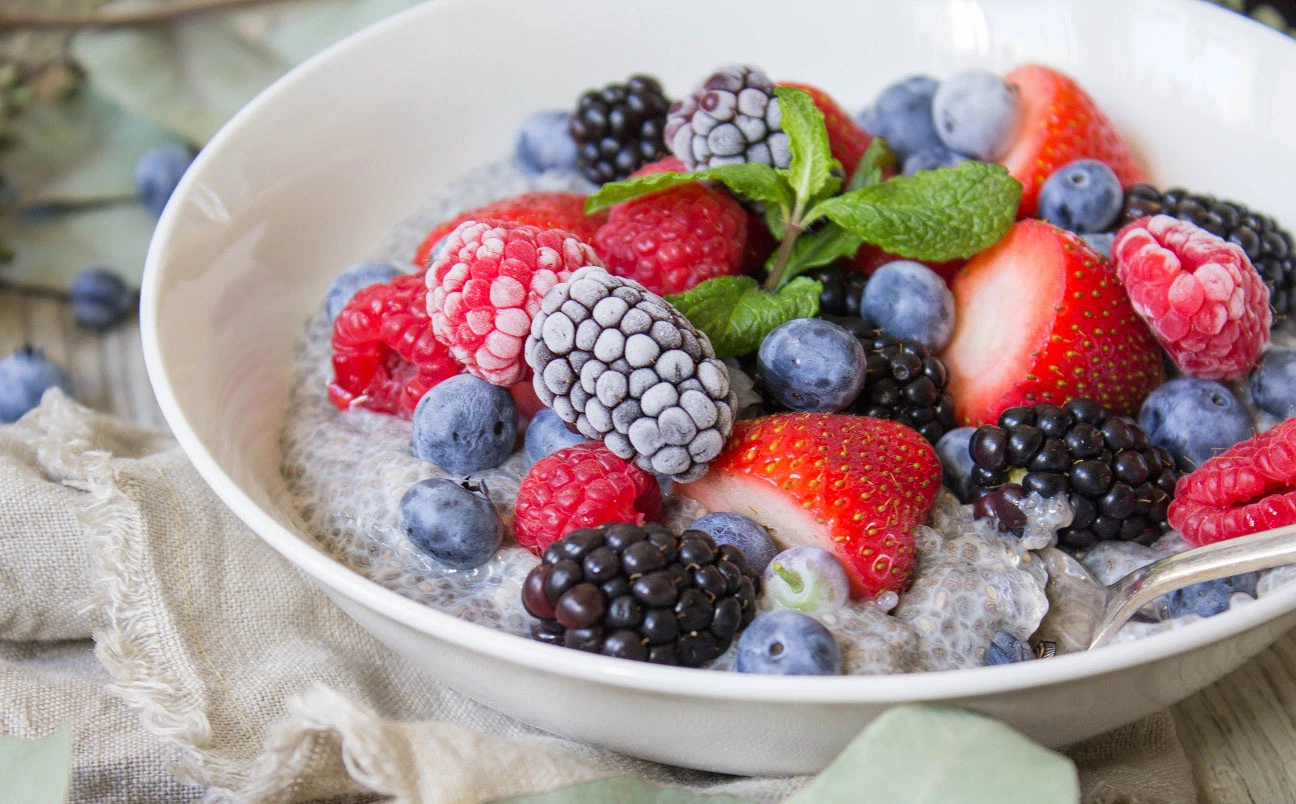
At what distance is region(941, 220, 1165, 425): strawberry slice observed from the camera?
4.52ft

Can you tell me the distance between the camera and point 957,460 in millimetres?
1351

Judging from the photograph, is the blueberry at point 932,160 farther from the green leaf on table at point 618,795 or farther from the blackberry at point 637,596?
the green leaf on table at point 618,795

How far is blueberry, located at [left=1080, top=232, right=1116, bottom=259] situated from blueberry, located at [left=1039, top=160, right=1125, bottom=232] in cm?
2

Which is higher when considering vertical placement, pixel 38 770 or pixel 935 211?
pixel 935 211

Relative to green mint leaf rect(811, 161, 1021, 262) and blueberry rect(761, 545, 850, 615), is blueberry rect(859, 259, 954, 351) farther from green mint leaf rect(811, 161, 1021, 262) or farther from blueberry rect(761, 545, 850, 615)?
blueberry rect(761, 545, 850, 615)

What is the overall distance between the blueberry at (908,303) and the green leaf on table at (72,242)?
5.08 feet

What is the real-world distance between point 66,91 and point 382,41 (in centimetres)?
100

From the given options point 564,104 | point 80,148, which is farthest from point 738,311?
point 80,148

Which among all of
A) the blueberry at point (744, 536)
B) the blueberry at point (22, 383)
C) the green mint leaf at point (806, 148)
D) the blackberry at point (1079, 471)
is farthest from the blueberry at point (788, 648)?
the blueberry at point (22, 383)

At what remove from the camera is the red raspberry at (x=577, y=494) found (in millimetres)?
1185

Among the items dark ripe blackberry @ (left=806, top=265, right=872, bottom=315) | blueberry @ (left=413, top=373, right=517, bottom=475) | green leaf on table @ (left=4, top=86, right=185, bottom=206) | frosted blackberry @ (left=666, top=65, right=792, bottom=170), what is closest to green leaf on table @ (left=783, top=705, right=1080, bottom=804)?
blueberry @ (left=413, top=373, right=517, bottom=475)

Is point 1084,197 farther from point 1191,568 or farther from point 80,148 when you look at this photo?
point 80,148

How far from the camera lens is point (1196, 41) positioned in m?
1.80

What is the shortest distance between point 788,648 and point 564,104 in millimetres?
1242
